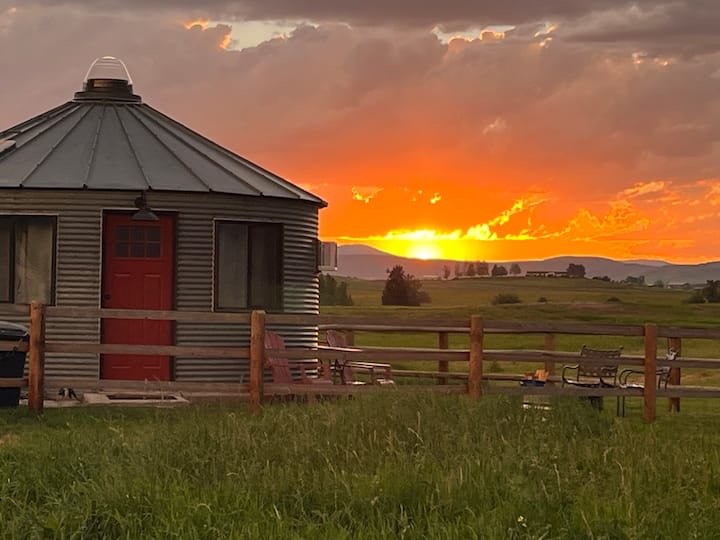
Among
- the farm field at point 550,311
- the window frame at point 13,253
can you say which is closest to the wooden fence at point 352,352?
the farm field at point 550,311

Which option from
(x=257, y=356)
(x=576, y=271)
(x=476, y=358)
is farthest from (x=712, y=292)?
(x=257, y=356)

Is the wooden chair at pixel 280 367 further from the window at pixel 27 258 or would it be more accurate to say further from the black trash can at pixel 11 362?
the window at pixel 27 258

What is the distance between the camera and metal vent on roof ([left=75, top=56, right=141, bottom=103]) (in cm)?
1906

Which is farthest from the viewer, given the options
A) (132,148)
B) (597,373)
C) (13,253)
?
(132,148)

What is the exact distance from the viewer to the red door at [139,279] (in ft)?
53.2

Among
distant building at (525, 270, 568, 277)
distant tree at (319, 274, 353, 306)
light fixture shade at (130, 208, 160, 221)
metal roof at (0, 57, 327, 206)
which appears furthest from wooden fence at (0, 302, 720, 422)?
distant building at (525, 270, 568, 277)

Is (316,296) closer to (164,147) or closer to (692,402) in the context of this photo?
(164,147)

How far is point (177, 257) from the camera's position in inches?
643

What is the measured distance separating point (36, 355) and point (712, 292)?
65.1 meters

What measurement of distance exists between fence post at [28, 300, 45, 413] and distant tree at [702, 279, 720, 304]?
62944 mm

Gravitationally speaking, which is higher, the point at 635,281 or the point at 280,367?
the point at 635,281

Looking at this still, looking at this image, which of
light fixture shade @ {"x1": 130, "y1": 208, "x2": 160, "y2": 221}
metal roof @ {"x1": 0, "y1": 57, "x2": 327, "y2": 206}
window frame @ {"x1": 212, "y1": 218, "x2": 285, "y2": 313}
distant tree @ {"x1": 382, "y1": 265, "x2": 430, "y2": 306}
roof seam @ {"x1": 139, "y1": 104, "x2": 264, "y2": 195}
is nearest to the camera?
light fixture shade @ {"x1": 130, "y1": 208, "x2": 160, "y2": 221}

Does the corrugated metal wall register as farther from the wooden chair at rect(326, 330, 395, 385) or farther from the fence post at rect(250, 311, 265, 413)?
the fence post at rect(250, 311, 265, 413)

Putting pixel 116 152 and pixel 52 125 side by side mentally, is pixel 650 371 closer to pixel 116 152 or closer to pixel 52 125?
pixel 116 152
